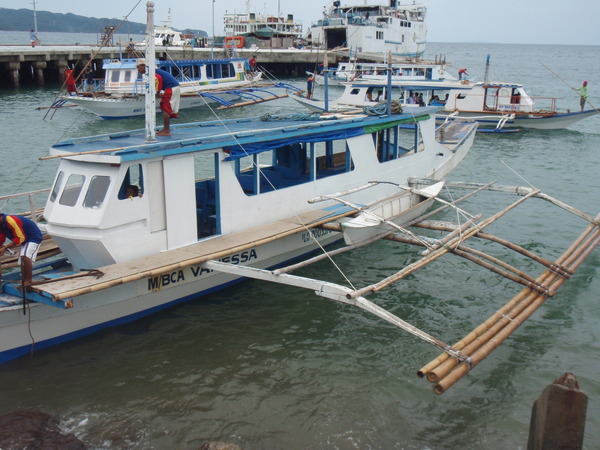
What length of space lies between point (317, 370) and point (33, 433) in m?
4.00

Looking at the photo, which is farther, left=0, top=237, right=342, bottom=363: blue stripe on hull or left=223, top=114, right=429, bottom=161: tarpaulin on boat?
left=223, top=114, right=429, bottom=161: tarpaulin on boat

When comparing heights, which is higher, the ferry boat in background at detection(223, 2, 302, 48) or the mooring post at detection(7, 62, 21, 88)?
the ferry boat in background at detection(223, 2, 302, 48)

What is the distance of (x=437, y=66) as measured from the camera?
42281 millimetres

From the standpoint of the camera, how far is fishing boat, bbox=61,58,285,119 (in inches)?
1298

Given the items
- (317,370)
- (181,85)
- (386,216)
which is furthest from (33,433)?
(181,85)

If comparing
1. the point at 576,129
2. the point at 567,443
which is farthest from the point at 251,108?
the point at 567,443

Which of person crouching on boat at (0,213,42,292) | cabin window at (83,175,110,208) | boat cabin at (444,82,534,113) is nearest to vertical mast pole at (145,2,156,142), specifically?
cabin window at (83,175,110,208)

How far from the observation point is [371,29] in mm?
62719

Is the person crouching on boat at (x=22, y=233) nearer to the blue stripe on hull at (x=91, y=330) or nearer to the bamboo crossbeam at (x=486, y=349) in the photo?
the blue stripe on hull at (x=91, y=330)

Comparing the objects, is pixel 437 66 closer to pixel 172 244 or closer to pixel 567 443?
pixel 172 244

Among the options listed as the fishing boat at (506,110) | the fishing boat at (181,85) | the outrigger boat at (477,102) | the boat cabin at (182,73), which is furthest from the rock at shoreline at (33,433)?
the fishing boat at (506,110)

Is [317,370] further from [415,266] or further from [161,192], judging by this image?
[161,192]

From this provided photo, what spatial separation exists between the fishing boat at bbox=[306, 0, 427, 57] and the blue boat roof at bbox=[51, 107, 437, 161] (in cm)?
4962

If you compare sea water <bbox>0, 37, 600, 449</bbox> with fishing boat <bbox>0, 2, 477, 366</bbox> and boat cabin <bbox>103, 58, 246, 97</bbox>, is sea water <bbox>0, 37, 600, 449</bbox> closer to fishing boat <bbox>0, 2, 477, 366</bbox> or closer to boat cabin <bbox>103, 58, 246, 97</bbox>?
fishing boat <bbox>0, 2, 477, 366</bbox>
